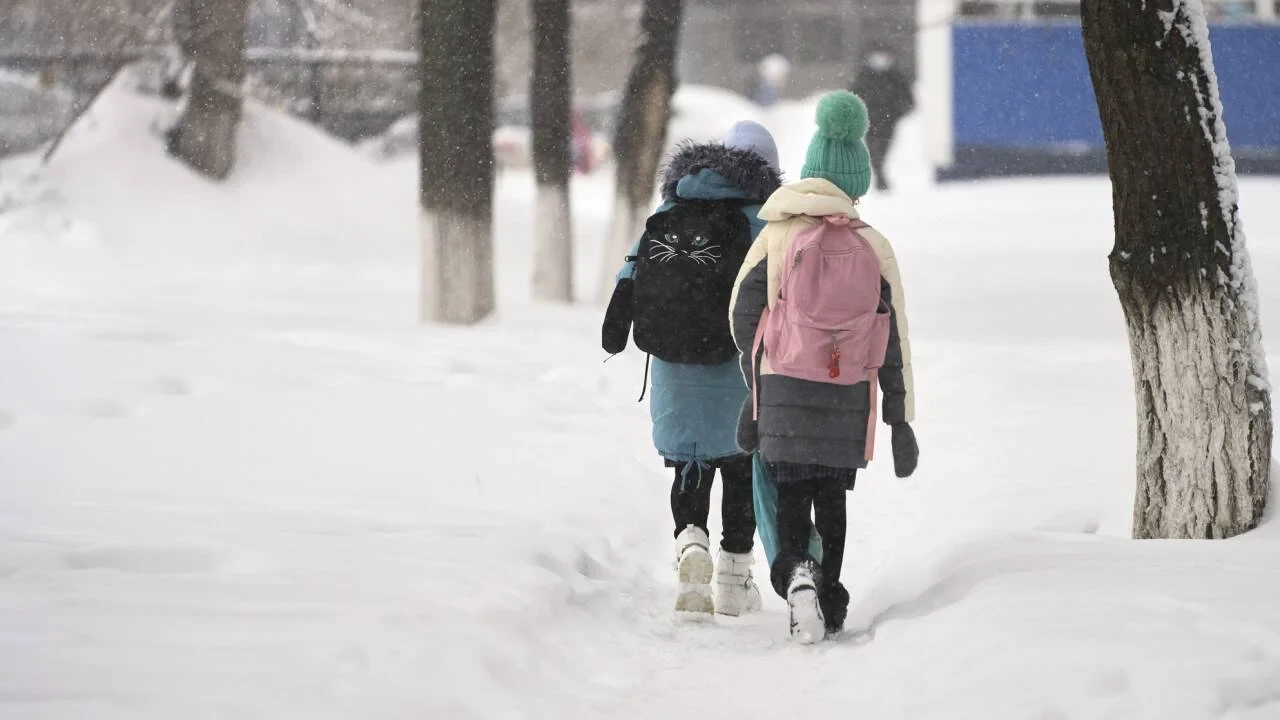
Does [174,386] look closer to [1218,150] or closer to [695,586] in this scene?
[695,586]

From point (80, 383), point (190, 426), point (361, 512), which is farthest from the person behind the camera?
point (80, 383)

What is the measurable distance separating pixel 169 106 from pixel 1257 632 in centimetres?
1506

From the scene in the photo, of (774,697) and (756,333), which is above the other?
(756,333)

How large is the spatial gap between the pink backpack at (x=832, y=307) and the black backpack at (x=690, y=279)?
16.7 inches

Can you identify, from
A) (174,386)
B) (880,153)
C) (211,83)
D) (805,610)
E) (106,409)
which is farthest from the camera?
(880,153)

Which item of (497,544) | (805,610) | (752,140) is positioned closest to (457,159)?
(497,544)

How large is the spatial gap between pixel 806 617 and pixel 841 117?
146 centimetres

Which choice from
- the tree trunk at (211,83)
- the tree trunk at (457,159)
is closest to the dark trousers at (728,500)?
the tree trunk at (457,159)

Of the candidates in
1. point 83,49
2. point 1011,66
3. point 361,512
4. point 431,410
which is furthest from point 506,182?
point 361,512

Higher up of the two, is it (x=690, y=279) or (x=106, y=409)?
(x=690, y=279)

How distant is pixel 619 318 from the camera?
4.90 metres

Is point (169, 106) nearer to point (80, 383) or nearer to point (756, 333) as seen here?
point (80, 383)

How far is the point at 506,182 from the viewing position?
2855cm

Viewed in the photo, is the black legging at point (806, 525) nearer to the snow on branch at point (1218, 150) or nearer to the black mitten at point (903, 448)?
the black mitten at point (903, 448)
